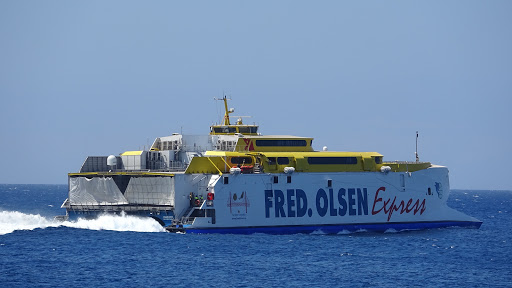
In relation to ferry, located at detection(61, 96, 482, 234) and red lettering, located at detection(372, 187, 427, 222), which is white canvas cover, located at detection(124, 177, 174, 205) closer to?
ferry, located at detection(61, 96, 482, 234)

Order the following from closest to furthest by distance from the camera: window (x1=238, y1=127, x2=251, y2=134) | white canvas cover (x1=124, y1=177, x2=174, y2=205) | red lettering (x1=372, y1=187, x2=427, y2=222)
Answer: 1. white canvas cover (x1=124, y1=177, x2=174, y2=205)
2. red lettering (x1=372, y1=187, x2=427, y2=222)
3. window (x1=238, y1=127, x2=251, y2=134)

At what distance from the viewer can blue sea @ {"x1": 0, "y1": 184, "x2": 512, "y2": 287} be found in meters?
35.0

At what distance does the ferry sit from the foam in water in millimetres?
405

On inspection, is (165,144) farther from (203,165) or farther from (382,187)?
(382,187)

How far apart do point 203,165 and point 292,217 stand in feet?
20.0

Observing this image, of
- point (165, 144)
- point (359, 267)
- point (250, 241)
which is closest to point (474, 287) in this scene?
point (359, 267)

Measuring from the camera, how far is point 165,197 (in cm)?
4741

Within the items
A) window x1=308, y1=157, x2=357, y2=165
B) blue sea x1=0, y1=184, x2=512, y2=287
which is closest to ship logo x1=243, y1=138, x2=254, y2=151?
window x1=308, y1=157, x2=357, y2=165

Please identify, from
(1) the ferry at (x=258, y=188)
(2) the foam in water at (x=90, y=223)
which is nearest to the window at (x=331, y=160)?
(1) the ferry at (x=258, y=188)

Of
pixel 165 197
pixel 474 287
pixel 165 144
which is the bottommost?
pixel 474 287

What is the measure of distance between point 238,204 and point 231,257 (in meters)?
7.78

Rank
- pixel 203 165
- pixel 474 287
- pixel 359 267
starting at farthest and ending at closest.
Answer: pixel 203 165, pixel 359 267, pixel 474 287

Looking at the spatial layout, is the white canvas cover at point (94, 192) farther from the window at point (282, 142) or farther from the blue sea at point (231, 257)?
the window at point (282, 142)

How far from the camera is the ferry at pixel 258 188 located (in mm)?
47312
